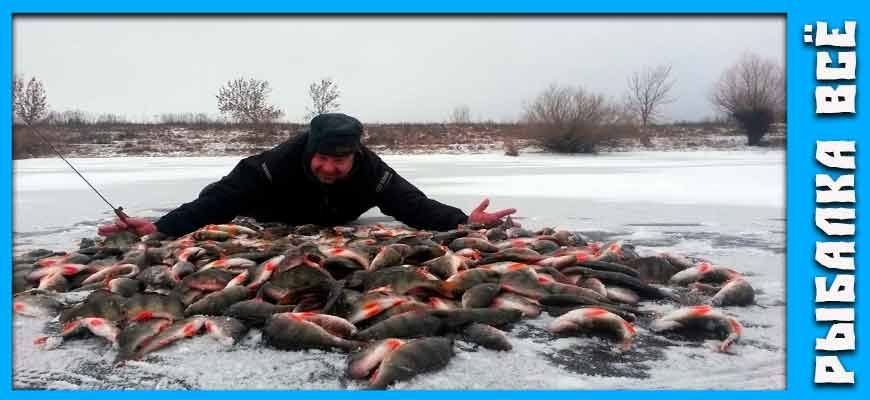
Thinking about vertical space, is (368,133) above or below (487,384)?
above

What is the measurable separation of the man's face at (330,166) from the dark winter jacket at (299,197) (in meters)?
0.09

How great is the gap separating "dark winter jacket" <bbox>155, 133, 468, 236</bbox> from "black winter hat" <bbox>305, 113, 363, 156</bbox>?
0.30 m

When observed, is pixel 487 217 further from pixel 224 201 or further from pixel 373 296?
pixel 373 296

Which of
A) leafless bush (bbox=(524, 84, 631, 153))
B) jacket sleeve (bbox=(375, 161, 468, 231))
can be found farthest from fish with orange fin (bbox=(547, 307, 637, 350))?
leafless bush (bbox=(524, 84, 631, 153))

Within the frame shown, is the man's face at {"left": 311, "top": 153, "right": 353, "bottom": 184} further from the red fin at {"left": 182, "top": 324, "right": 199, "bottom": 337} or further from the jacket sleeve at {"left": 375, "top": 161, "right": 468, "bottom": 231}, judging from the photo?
the red fin at {"left": 182, "top": 324, "right": 199, "bottom": 337}

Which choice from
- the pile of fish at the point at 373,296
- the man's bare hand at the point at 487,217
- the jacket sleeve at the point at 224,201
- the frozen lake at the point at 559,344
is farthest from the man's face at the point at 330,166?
the frozen lake at the point at 559,344

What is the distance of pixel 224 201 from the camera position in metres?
5.21

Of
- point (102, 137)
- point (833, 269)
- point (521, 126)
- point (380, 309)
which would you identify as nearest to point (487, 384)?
point (380, 309)

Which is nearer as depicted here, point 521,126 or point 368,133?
point 521,126

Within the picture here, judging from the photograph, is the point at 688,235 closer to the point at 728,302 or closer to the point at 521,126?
the point at 728,302

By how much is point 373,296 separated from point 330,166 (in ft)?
7.05

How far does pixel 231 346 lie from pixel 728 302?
2638mm

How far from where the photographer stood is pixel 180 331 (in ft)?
9.22

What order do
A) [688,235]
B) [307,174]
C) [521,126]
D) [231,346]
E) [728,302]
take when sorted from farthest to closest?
[521,126] → [688,235] → [307,174] → [728,302] → [231,346]
